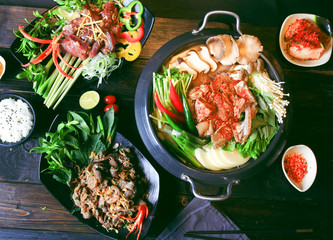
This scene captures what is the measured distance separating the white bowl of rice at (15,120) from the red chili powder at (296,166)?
220cm

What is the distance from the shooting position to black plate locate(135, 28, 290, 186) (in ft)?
6.26

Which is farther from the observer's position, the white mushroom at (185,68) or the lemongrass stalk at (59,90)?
the lemongrass stalk at (59,90)

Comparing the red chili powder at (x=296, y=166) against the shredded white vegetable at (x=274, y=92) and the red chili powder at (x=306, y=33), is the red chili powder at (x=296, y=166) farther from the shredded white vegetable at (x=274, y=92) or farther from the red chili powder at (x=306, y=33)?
the red chili powder at (x=306, y=33)

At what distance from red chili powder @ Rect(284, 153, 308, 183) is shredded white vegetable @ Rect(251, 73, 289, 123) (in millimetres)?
527

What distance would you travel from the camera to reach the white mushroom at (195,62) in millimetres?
2051

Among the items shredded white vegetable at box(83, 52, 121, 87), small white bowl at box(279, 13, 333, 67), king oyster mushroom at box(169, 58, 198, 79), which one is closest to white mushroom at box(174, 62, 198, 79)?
king oyster mushroom at box(169, 58, 198, 79)

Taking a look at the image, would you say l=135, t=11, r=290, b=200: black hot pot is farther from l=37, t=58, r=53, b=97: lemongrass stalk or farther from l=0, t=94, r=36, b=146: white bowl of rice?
l=0, t=94, r=36, b=146: white bowl of rice

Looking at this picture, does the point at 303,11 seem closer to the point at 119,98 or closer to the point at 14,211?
the point at 119,98

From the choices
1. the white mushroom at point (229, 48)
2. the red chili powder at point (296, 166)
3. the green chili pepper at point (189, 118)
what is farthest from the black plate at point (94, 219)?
the red chili powder at point (296, 166)

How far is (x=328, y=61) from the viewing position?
251 centimetres

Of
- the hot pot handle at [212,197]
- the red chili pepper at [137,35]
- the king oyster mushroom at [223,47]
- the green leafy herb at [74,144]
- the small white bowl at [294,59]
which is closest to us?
the hot pot handle at [212,197]

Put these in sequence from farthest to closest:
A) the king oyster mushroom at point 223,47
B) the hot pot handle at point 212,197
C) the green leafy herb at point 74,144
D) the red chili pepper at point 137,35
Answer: the red chili pepper at point 137,35, the green leafy herb at point 74,144, the king oyster mushroom at point 223,47, the hot pot handle at point 212,197

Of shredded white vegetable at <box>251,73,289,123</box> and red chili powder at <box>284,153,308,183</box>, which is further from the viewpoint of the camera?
red chili powder at <box>284,153,308,183</box>

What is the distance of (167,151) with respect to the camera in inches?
74.7
